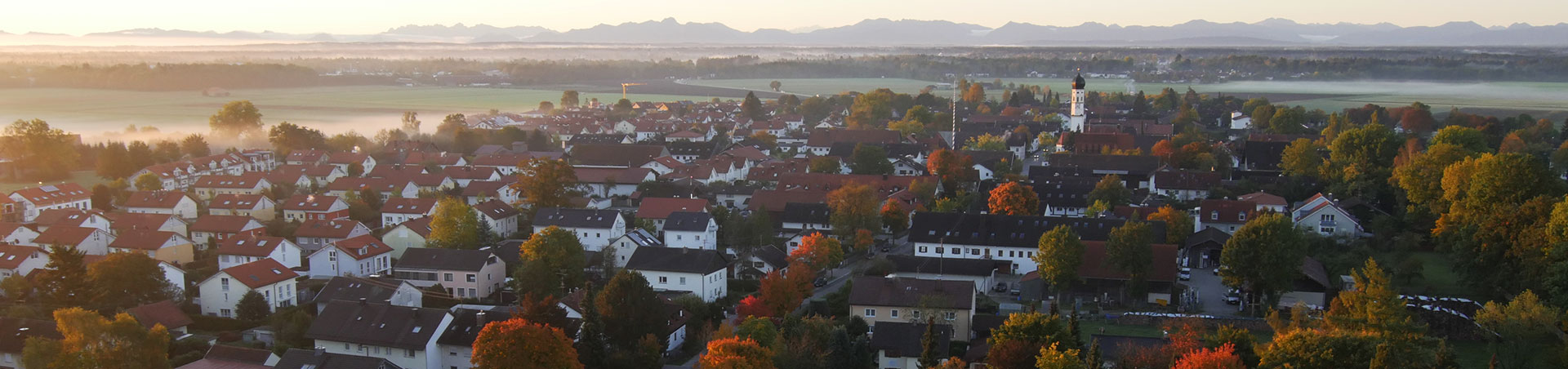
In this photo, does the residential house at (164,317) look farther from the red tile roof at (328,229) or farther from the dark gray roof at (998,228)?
the dark gray roof at (998,228)

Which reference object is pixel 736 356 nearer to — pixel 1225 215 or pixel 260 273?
pixel 260 273

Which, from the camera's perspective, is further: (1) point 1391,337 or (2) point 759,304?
(2) point 759,304

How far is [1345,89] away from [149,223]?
86.8 metres

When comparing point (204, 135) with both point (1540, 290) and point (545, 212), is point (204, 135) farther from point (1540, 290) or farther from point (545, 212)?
point (1540, 290)

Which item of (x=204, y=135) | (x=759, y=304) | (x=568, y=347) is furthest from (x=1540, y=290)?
(x=204, y=135)

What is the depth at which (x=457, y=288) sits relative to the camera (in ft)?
67.7

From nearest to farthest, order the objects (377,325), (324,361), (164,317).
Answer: (324,361), (377,325), (164,317)

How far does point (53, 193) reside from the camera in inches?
1129

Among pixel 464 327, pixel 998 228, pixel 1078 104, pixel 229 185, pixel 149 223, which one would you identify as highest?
Answer: pixel 1078 104

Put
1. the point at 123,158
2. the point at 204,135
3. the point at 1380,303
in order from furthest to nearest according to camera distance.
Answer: the point at 204,135 < the point at 123,158 < the point at 1380,303

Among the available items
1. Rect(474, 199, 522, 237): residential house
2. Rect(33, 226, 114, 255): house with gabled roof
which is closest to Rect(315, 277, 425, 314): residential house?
Rect(474, 199, 522, 237): residential house

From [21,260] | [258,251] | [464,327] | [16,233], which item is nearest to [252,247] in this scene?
[258,251]

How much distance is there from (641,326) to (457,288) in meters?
6.17

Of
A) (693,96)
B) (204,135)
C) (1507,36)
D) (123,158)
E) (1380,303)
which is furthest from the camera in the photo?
(1507,36)
